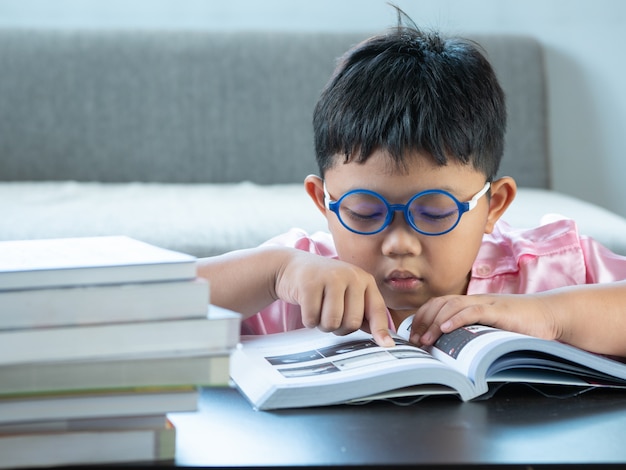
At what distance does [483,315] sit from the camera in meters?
0.94

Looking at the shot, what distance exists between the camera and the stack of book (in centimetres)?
61

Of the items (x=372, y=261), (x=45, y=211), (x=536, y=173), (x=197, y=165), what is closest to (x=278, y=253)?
(x=372, y=261)

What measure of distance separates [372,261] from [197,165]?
1752mm

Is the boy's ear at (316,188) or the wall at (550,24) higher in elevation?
the wall at (550,24)

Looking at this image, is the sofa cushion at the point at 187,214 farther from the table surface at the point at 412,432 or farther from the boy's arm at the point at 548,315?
the table surface at the point at 412,432

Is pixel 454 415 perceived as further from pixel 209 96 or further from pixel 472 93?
pixel 209 96

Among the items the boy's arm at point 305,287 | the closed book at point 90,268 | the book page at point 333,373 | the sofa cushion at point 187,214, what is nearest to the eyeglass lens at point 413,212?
the boy's arm at point 305,287

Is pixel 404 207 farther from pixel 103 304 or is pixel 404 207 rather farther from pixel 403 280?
pixel 103 304

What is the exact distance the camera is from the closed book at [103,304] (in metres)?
0.61

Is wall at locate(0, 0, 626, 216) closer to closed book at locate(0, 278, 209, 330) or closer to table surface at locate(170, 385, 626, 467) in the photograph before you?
Answer: table surface at locate(170, 385, 626, 467)

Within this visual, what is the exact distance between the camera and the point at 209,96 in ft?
9.26

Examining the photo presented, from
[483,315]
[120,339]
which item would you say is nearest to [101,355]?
[120,339]

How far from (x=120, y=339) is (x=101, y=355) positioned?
0.02 m

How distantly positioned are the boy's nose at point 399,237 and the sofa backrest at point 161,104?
1.72 metres
